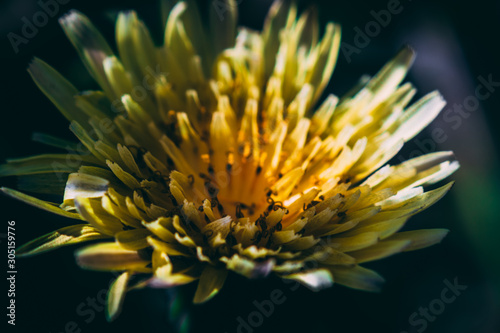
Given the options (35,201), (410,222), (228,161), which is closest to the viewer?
(35,201)

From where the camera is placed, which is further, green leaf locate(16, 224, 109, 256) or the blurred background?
the blurred background

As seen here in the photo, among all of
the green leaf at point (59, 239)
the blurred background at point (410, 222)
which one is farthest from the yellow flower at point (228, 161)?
the blurred background at point (410, 222)

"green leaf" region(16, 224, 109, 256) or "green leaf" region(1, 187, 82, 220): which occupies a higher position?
"green leaf" region(1, 187, 82, 220)

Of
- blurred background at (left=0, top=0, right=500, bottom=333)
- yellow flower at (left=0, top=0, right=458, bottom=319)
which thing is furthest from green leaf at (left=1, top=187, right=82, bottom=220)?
blurred background at (left=0, top=0, right=500, bottom=333)

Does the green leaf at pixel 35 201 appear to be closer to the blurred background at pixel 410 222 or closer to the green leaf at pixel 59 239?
the green leaf at pixel 59 239

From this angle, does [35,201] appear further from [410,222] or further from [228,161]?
[410,222]

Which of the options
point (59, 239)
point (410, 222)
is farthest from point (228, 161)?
point (410, 222)

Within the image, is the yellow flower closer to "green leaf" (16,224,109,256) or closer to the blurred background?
"green leaf" (16,224,109,256)
